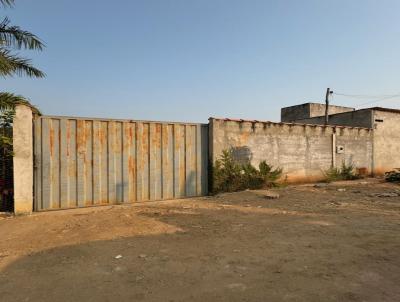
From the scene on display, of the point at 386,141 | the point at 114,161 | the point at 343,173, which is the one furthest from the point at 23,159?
the point at 386,141

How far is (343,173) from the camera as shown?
504 inches

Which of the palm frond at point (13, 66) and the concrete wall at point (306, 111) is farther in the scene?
the concrete wall at point (306, 111)

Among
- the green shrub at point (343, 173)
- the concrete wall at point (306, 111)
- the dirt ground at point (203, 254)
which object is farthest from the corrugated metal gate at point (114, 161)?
the concrete wall at point (306, 111)

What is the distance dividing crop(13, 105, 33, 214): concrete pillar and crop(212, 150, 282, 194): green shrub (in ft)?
15.1

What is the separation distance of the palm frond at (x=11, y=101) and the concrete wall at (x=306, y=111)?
18901mm

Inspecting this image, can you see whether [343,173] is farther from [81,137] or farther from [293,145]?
[81,137]

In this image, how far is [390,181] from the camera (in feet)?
39.6

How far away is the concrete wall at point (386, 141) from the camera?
14495 millimetres

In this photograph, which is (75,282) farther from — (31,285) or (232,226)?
(232,226)

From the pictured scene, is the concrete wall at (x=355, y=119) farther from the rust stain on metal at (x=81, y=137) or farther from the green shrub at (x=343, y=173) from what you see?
the rust stain on metal at (x=81, y=137)

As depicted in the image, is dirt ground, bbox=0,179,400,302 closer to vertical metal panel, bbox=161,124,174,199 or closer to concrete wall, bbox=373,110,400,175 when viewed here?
vertical metal panel, bbox=161,124,174,199

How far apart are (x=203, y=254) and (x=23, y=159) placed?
4.62m

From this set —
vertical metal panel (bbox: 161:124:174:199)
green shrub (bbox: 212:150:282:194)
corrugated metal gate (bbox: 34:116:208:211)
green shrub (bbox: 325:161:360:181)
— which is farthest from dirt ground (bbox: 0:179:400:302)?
green shrub (bbox: 325:161:360:181)

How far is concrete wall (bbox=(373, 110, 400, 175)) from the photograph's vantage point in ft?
47.6
